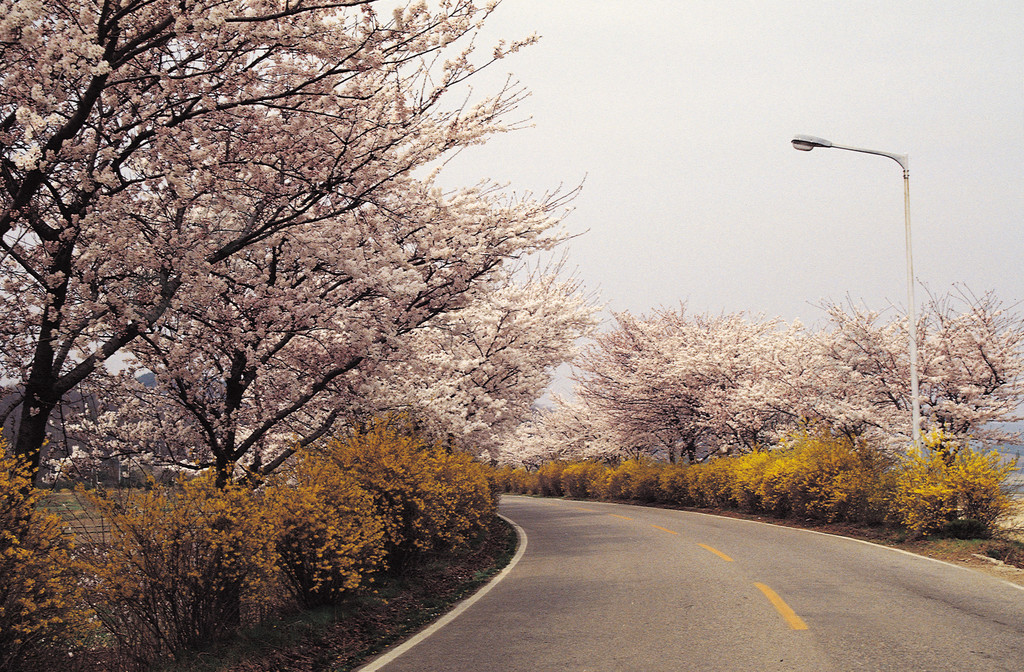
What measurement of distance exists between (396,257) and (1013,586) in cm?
930

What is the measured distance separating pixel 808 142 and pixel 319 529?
13.3 m

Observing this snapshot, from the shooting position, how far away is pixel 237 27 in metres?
6.88

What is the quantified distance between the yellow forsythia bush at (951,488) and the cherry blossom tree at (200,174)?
10.3 metres

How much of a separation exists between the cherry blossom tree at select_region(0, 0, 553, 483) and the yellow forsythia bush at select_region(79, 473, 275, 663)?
197 cm

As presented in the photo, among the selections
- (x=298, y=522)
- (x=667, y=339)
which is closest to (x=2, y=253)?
(x=298, y=522)

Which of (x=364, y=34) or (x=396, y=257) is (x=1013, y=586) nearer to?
(x=396, y=257)

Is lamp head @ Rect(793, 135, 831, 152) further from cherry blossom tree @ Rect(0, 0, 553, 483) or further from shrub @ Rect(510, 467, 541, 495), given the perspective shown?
shrub @ Rect(510, 467, 541, 495)

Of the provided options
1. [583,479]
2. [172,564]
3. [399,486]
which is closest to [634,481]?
[583,479]

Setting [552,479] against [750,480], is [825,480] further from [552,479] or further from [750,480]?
[552,479]

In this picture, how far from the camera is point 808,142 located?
53.7 ft

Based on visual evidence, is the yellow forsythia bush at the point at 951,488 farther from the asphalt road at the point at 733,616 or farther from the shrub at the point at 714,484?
the shrub at the point at 714,484

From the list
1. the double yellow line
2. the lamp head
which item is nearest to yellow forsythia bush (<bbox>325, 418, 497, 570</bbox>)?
the double yellow line

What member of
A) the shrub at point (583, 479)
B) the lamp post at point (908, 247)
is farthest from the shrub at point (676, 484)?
the lamp post at point (908, 247)

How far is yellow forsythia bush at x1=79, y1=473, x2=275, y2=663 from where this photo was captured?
6.07 meters
